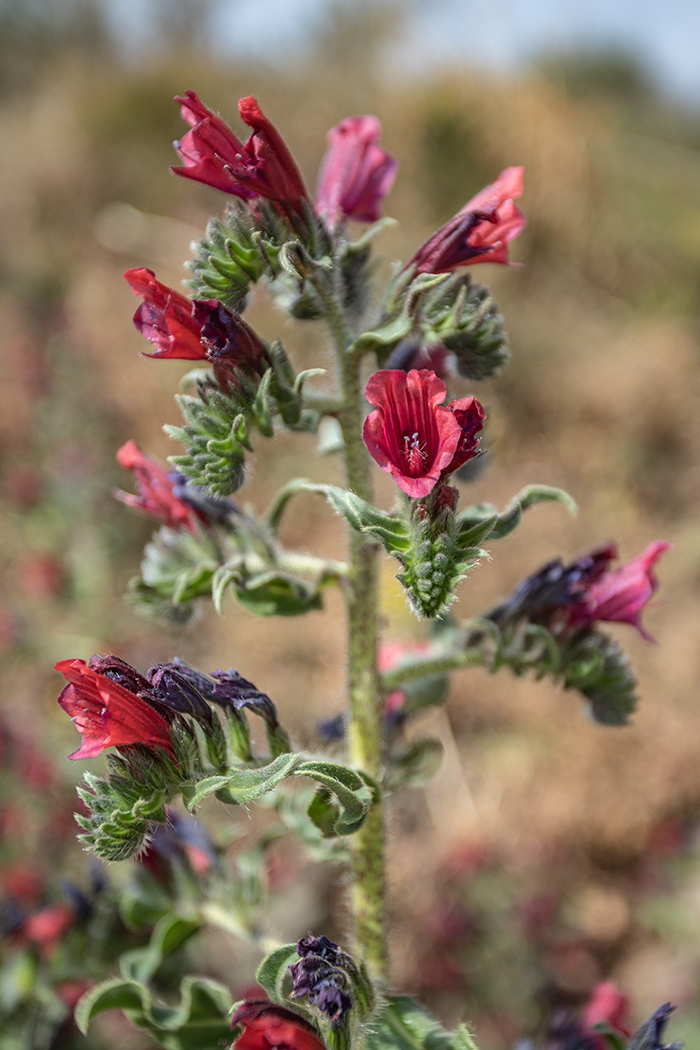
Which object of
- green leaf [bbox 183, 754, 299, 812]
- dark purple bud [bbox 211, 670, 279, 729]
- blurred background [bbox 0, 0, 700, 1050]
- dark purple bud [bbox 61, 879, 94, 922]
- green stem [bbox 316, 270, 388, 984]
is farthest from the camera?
blurred background [bbox 0, 0, 700, 1050]

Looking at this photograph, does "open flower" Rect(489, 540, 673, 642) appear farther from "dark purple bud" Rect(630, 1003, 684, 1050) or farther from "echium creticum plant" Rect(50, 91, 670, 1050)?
"dark purple bud" Rect(630, 1003, 684, 1050)

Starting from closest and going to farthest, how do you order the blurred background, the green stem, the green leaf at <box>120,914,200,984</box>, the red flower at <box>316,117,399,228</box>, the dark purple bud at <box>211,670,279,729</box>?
the dark purple bud at <box>211,670,279,729</box>, the green stem, the red flower at <box>316,117,399,228</box>, the green leaf at <box>120,914,200,984</box>, the blurred background

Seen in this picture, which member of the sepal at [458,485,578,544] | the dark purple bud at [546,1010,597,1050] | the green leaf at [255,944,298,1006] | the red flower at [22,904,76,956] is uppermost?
the sepal at [458,485,578,544]

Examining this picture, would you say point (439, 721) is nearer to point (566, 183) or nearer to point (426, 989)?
point (426, 989)

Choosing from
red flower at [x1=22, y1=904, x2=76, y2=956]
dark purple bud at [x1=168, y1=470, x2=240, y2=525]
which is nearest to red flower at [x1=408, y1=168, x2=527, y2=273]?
dark purple bud at [x1=168, y1=470, x2=240, y2=525]

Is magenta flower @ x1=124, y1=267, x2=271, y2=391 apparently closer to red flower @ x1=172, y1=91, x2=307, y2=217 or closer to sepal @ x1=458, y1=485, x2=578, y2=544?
red flower @ x1=172, y1=91, x2=307, y2=217

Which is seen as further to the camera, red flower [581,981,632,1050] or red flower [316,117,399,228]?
red flower [581,981,632,1050]

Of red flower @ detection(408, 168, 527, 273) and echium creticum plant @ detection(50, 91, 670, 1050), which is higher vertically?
red flower @ detection(408, 168, 527, 273)
